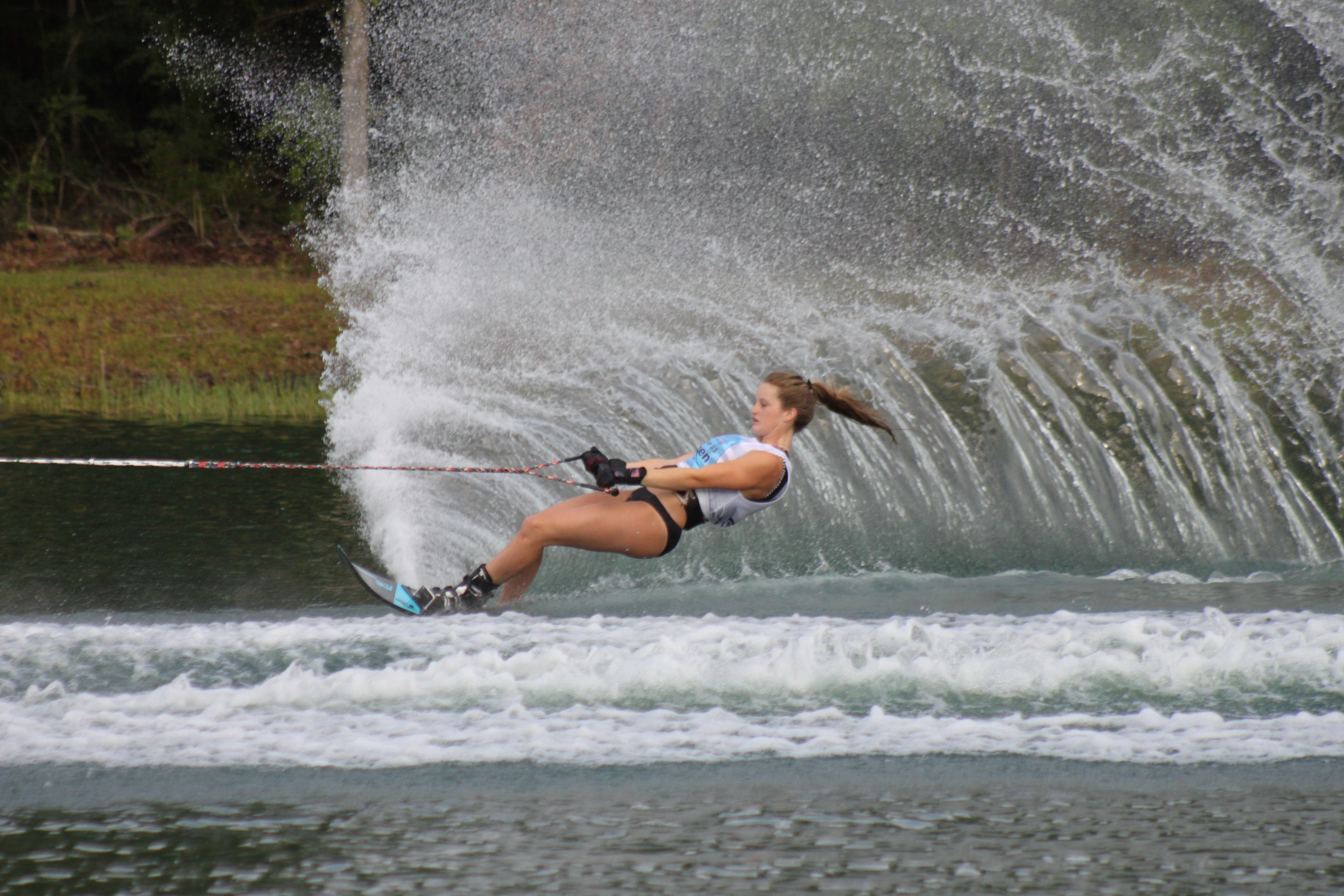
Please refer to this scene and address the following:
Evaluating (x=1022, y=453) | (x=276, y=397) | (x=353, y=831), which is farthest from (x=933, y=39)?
(x=353, y=831)

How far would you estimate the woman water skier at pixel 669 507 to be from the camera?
18.7ft

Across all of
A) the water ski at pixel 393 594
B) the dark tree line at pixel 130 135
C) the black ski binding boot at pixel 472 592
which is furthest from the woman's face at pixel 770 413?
the dark tree line at pixel 130 135

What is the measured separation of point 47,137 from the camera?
23.6 metres

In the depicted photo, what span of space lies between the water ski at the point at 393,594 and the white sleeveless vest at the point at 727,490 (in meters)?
1.11

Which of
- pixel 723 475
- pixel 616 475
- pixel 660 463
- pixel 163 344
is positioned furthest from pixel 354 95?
pixel 616 475

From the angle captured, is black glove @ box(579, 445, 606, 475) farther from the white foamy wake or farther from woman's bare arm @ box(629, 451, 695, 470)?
the white foamy wake

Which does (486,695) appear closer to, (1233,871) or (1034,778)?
(1034,778)

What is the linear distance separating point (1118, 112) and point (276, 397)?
9.06m

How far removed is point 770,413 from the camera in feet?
18.8

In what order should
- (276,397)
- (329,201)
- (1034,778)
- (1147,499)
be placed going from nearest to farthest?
1. (1034,778)
2. (1147,499)
3. (276,397)
4. (329,201)

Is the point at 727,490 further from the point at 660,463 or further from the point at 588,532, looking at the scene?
the point at 588,532

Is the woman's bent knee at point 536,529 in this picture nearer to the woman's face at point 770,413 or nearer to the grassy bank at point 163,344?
the woman's face at point 770,413

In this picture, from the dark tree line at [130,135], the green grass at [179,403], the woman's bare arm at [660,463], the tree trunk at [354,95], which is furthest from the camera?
the dark tree line at [130,135]

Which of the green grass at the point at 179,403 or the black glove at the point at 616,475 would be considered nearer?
the black glove at the point at 616,475
